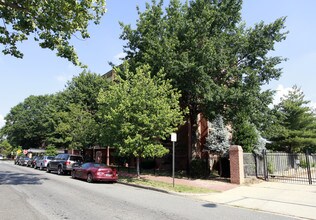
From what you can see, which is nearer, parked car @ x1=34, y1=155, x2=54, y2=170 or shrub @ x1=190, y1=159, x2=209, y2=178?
shrub @ x1=190, y1=159, x2=209, y2=178

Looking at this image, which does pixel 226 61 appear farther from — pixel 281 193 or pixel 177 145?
pixel 177 145

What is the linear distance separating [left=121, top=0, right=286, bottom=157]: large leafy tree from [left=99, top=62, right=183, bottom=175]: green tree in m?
2.05

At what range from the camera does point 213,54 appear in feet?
62.0

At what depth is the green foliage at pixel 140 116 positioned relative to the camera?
17.7 m

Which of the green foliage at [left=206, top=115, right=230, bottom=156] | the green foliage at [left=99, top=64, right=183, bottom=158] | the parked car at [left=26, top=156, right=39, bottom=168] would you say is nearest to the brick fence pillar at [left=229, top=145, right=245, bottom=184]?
the green foliage at [left=99, top=64, right=183, bottom=158]

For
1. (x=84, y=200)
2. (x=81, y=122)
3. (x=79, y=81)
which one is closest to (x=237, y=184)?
(x=84, y=200)

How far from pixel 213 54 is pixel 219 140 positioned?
8.09m

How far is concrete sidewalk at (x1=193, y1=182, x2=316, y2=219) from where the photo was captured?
10.2m

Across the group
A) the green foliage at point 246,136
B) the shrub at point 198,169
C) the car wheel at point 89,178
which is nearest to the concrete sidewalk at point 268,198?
the shrub at point 198,169

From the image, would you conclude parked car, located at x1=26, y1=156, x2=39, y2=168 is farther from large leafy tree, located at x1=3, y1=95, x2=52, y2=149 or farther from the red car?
large leafy tree, located at x1=3, y1=95, x2=52, y2=149

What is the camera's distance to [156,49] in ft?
66.7

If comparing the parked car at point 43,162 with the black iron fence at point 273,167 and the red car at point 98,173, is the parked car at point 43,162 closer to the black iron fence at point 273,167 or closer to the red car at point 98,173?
the red car at point 98,173

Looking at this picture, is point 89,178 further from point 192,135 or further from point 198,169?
point 192,135

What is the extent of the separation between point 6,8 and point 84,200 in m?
9.52
